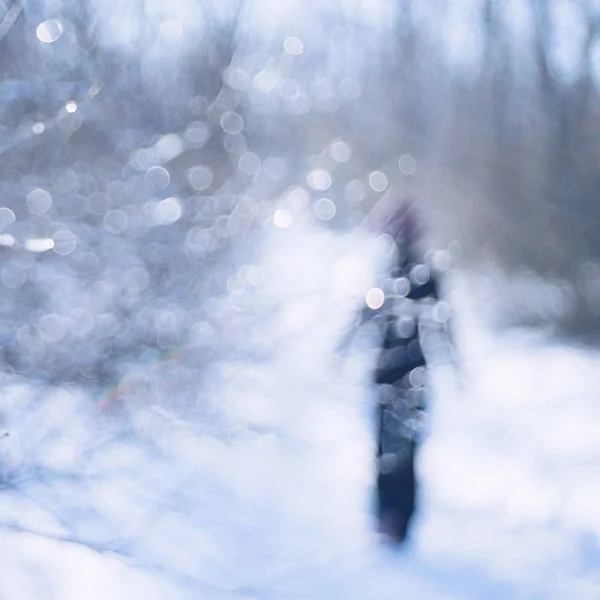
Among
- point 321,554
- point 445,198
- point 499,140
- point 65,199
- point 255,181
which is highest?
point 499,140

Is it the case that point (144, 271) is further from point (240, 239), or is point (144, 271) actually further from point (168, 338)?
point (240, 239)

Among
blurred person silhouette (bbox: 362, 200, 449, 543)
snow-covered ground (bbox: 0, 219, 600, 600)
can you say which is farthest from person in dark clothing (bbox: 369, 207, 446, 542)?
snow-covered ground (bbox: 0, 219, 600, 600)

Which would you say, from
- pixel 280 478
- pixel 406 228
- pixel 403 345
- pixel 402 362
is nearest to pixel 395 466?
pixel 402 362

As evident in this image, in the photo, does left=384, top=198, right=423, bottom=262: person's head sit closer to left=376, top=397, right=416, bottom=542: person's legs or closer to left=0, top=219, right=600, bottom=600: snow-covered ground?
left=376, top=397, right=416, bottom=542: person's legs

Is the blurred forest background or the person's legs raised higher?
the blurred forest background

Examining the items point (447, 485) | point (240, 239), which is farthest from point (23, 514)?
point (240, 239)

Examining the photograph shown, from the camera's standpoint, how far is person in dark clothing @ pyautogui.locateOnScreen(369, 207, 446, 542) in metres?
4.11

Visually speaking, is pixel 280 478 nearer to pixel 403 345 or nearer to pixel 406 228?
pixel 403 345

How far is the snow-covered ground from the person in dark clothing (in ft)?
1.71

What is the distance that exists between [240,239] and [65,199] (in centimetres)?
206

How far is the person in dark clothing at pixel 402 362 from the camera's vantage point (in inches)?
162

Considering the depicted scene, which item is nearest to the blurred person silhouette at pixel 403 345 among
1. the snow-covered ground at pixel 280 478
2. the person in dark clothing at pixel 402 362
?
the person in dark clothing at pixel 402 362

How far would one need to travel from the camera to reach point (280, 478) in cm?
626

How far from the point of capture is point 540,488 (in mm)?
5988
